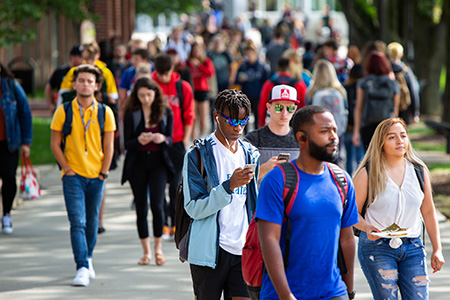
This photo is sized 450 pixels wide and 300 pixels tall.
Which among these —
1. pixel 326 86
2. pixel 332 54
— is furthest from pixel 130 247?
pixel 332 54

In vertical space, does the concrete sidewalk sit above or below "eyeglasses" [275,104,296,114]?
below

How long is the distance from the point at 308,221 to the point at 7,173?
6.13 meters

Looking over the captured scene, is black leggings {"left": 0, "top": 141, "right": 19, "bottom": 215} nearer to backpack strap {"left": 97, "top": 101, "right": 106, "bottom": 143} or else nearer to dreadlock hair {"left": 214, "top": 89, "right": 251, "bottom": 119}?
backpack strap {"left": 97, "top": 101, "right": 106, "bottom": 143}

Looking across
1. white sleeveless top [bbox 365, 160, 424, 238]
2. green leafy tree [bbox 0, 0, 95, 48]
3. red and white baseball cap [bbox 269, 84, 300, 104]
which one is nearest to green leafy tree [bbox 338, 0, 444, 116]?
green leafy tree [bbox 0, 0, 95, 48]

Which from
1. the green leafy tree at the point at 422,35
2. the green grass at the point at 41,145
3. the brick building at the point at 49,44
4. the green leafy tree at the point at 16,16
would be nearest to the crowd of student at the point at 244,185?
the green grass at the point at 41,145

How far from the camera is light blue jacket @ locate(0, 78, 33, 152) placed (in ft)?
30.1

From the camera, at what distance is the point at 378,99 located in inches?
414

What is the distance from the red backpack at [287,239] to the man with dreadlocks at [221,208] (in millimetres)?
562

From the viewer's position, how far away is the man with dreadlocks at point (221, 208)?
4.80 metres

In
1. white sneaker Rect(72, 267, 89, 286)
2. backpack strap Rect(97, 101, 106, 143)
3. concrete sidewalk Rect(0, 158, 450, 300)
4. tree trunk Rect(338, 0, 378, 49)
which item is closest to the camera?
concrete sidewalk Rect(0, 158, 450, 300)

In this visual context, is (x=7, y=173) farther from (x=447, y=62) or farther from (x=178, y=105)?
(x=447, y=62)

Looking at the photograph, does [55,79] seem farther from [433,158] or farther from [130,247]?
[433,158]

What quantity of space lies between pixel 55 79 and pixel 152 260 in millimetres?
3250

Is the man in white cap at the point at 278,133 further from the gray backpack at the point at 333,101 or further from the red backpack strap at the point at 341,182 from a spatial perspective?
the gray backpack at the point at 333,101
